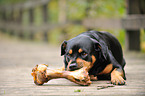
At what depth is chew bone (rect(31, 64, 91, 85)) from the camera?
2900 mm

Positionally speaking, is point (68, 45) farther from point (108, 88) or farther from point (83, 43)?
point (108, 88)

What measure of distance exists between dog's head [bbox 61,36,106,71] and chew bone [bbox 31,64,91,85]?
77 mm

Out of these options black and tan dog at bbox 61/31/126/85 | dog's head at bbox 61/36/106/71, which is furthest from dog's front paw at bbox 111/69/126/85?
dog's head at bbox 61/36/106/71

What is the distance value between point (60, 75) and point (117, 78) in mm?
681

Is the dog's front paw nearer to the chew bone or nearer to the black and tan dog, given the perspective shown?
the black and tan dog

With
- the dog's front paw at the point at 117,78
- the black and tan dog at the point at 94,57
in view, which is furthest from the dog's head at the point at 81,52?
the dog's front paw at the point at 117,78

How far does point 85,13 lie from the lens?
30.2 ft

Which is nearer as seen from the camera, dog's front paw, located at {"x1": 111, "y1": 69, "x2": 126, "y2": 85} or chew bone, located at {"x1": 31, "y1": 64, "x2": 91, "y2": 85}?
chew bone, located at {"x1": 31, "y1": 64, "x2": 91, "y2": 85}

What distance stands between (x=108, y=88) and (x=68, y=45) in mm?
710

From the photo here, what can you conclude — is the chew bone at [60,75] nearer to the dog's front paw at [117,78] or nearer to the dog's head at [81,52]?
the dog's head at [81,52]

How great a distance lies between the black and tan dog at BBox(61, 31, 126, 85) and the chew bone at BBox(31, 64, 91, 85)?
0.08m

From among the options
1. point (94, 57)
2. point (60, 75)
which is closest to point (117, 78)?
point (94, 57)

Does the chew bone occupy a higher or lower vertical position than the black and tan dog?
lower

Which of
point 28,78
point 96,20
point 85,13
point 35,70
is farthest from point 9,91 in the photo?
point 85,13
